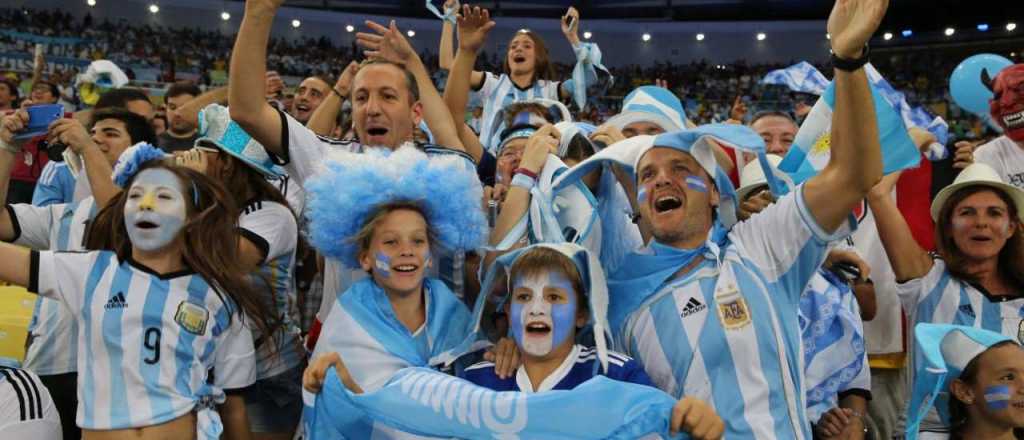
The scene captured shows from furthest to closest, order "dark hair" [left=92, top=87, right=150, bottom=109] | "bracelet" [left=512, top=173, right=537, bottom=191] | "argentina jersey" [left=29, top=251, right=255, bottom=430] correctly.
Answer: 1. "dark hair" [left=92, top=87, right=150, bottom=109]
2. "bracelet" [left=512, top=173, right=537, bottom=191]
3. "argentina jersey" [left=29, top=251, right=255, bottom=430]

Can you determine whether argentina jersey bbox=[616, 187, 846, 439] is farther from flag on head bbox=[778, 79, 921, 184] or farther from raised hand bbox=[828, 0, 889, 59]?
raised hand bbox=[828, 0, 889, 59]

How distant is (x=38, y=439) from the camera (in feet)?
9.75

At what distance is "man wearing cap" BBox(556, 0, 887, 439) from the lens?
8.40 ft

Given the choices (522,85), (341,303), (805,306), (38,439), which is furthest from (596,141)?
(522,85)

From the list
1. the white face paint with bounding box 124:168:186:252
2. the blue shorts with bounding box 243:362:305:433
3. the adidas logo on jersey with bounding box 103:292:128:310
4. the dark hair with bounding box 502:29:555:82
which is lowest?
the blue shorts with bounding box 243:362:305:433

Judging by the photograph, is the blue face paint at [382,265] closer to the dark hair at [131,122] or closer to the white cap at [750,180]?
the white cap at [750,180]

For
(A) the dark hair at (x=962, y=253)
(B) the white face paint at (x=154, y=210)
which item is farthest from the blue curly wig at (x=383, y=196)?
Answer: (A) the dark hair at (x=962, y=253)

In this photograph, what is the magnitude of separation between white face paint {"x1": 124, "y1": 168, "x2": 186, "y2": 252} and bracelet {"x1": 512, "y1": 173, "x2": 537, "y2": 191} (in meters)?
1.19

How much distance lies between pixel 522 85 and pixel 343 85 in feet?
6.18

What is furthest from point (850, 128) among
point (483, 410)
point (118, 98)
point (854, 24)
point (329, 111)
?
point (118, 98)

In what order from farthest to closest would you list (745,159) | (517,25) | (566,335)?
(517,25), (745,159), (566,335)

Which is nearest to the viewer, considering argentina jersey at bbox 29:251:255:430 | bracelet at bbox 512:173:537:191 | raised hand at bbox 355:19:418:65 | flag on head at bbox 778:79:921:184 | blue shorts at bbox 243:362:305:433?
flag on head at bbox 778:79:921:184

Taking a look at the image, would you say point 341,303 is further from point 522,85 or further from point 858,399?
point 522,85

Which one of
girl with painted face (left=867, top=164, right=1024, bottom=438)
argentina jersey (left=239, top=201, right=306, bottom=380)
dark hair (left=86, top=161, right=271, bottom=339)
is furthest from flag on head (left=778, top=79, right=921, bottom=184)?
dark hair (left=86, top=161, right=271, bottom=339)
